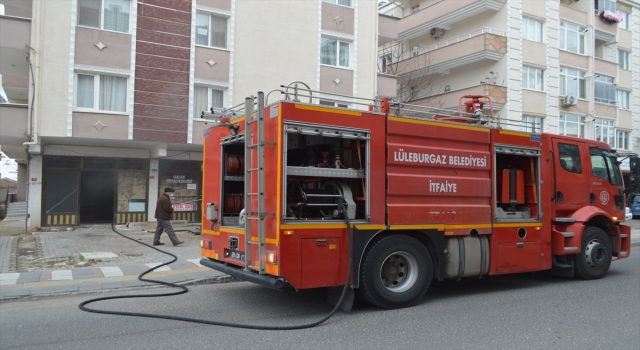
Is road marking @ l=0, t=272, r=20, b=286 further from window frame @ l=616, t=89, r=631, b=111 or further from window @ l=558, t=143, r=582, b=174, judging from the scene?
window frame @ l=616, t=89, r=631, b=111

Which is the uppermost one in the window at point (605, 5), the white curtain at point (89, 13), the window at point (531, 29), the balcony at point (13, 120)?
the window at point (605, 5)

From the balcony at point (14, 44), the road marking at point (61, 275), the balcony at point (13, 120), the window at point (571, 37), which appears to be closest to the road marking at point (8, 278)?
the road marking at point (61, 275)

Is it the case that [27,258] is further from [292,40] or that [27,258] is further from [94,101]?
[292,40]

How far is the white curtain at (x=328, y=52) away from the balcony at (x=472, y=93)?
7.49 meters

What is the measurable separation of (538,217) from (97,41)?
14223mm

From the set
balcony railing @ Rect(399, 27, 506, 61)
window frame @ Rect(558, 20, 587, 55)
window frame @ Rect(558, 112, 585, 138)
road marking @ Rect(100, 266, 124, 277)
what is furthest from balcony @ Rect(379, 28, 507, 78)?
road marking @ Rect(100, 266, 124, 277)

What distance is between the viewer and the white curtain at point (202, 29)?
58.3ft

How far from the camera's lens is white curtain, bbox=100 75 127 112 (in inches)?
639

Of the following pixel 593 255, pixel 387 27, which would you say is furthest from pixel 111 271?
pixel 387 27

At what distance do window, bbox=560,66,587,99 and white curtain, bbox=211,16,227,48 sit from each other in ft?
61.3

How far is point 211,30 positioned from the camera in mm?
18047

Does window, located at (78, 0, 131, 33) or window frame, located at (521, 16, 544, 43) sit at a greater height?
window frame, located at (521, 16, 544, 43)

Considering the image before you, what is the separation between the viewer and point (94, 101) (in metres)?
16.1

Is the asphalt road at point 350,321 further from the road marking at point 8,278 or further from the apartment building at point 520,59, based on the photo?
the apartment building at point 520,59
